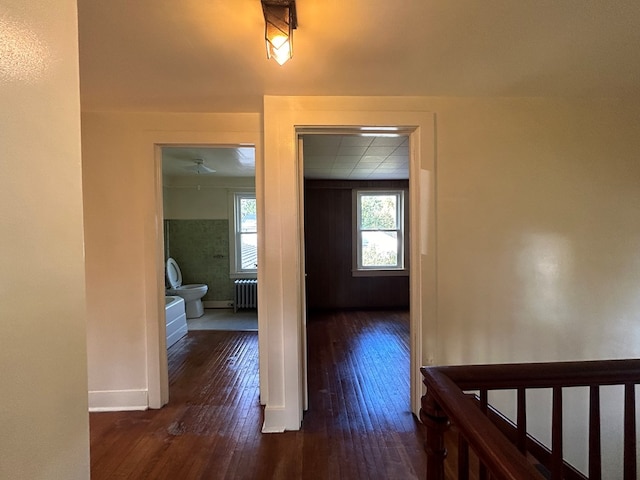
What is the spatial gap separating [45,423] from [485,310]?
228cm

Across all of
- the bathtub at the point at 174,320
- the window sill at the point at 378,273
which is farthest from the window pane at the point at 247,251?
the window sill at the point at 378,273

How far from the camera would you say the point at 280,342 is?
199 cm

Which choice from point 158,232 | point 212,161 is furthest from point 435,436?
point 212,161

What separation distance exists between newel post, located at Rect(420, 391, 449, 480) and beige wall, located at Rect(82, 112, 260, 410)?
2.04 metres

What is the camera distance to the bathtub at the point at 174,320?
3578 millimetres

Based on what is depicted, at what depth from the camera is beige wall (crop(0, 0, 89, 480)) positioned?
1.98ft

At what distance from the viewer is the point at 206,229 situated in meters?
5.23

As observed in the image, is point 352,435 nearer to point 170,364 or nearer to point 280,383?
point 280,383

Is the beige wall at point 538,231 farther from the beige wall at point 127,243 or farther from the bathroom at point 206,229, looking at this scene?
the bathroom at point 206,229

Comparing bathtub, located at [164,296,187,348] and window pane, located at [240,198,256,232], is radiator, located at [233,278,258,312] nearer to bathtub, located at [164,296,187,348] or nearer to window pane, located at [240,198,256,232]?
window pane, located at [240,198,256,232]

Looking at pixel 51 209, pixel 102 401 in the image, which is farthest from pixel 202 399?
pixel 51 209

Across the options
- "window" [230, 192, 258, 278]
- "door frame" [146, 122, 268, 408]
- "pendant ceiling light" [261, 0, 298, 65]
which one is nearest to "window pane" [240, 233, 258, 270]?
"window" [230, 192, 258, 278]

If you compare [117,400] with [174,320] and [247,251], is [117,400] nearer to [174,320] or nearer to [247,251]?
[174,320]

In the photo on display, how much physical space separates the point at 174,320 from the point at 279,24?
141 inches
